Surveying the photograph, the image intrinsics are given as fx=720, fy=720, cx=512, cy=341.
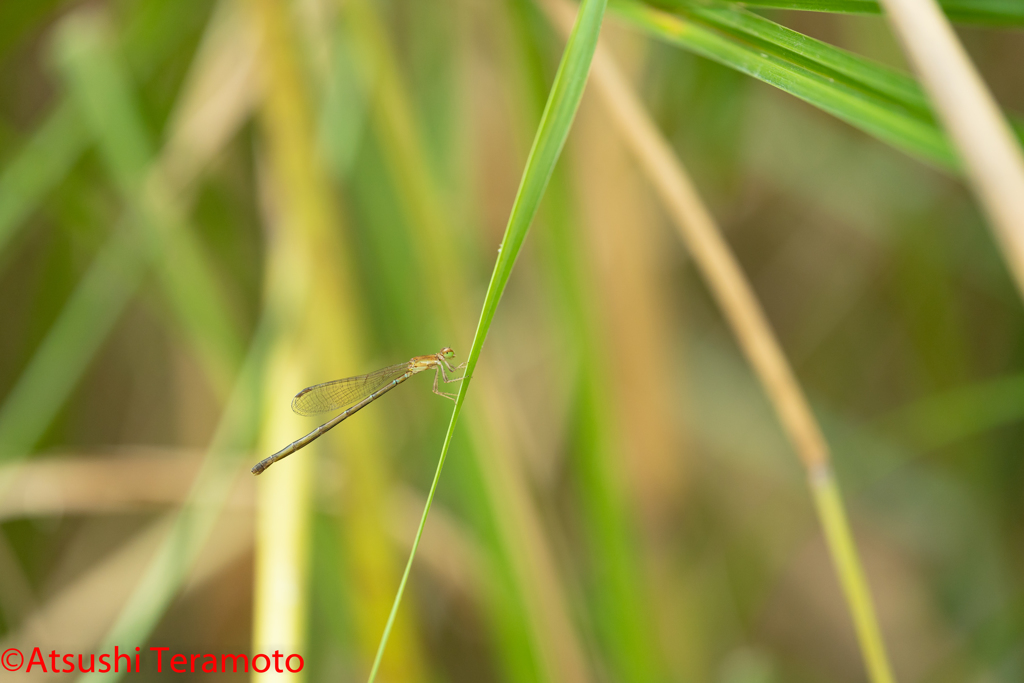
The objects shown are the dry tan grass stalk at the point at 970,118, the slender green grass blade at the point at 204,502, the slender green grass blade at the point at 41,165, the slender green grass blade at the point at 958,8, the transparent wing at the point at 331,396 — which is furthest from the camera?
the slender green grass blade at the point at 41,165

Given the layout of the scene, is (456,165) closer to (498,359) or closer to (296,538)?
(498,359)

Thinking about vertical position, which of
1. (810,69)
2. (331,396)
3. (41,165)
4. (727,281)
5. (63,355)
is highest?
(41,165)

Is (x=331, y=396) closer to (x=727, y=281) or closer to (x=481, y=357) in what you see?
(x=481, y=357)

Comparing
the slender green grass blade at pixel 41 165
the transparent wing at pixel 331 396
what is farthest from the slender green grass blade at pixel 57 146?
the transparent wing at pixel 331 396

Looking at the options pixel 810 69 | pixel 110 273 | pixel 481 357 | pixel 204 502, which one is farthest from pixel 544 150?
pixel 110 273

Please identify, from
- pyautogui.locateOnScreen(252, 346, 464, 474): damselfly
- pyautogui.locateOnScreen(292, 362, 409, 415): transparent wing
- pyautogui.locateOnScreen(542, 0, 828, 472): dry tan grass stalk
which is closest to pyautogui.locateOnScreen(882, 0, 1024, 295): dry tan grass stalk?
pyautogui.locateOnScreen(542, 0, 828, 472): dry tan grass stalk

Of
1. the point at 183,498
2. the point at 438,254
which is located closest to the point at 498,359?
the point at 438,254

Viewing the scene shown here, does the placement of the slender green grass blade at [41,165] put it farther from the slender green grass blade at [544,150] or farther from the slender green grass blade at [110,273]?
the slender green grass blade at [544,150]
